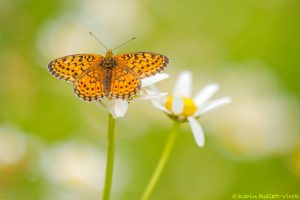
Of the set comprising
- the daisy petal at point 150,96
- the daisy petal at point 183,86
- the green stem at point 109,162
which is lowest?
the green stem at point 109,162

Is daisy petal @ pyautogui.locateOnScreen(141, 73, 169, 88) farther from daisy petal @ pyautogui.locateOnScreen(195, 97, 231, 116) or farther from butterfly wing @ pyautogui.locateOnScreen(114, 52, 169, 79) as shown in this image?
daisy petal @ pyautogui.locateOnScreen(195, 97, 231, 116)

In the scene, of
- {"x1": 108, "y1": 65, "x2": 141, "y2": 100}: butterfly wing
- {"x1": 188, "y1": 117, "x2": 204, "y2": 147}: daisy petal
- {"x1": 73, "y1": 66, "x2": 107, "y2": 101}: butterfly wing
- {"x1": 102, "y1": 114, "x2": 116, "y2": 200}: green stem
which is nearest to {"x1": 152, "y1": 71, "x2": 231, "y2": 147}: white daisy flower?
{"x1": 188, "y1": 117, "x2": 204, "y2": 147}: daisy petal

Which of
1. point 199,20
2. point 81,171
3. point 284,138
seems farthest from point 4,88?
point 199,20

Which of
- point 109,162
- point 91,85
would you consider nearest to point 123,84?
point 91,85

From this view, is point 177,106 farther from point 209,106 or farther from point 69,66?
point 69,66

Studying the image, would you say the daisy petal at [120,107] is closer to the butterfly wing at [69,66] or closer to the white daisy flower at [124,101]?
the white daisy flower at [124,101]

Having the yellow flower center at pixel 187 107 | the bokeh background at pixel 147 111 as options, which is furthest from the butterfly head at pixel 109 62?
the bokeh background at pixel 147 111
